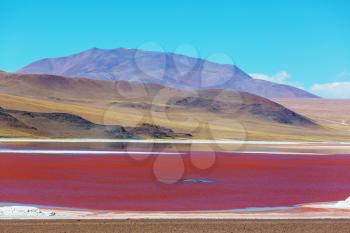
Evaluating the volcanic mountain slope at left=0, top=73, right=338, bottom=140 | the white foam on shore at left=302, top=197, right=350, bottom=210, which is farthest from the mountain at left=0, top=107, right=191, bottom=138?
the white foam on shore at left=302, top=197, right=350, bottom=210

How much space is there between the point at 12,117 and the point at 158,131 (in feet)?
78.7

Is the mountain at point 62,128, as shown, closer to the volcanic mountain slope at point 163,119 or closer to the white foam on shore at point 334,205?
the volcanic mountain slope at point 163,119

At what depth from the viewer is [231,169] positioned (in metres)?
46.3

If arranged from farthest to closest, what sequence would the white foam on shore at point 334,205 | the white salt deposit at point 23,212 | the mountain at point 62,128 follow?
the mountain at point 62,128 < the white foam on shore at point 334,205 < the white salt deposit at point 23,212

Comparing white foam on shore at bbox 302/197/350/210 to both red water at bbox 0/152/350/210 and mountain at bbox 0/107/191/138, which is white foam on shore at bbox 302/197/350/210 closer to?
red water at bbox 0/152/350/210

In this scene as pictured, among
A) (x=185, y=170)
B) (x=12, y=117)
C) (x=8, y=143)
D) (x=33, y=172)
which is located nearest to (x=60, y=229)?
(x=33, y=172)

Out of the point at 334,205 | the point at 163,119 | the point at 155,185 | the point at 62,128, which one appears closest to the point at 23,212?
the point at 155,185

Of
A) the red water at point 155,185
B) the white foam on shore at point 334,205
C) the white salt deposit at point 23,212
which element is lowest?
the red water at point 155,185

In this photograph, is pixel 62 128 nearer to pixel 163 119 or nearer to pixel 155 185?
pixel 163 119

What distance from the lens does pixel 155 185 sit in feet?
110

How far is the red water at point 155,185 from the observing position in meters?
26.9

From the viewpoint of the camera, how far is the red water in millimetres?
26938

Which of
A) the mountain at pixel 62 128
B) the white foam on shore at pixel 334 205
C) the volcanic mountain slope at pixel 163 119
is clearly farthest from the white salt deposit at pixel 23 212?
the volcanic mountain slope at pixel 163 119

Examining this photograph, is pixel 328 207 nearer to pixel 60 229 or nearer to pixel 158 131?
pixel 60 229
